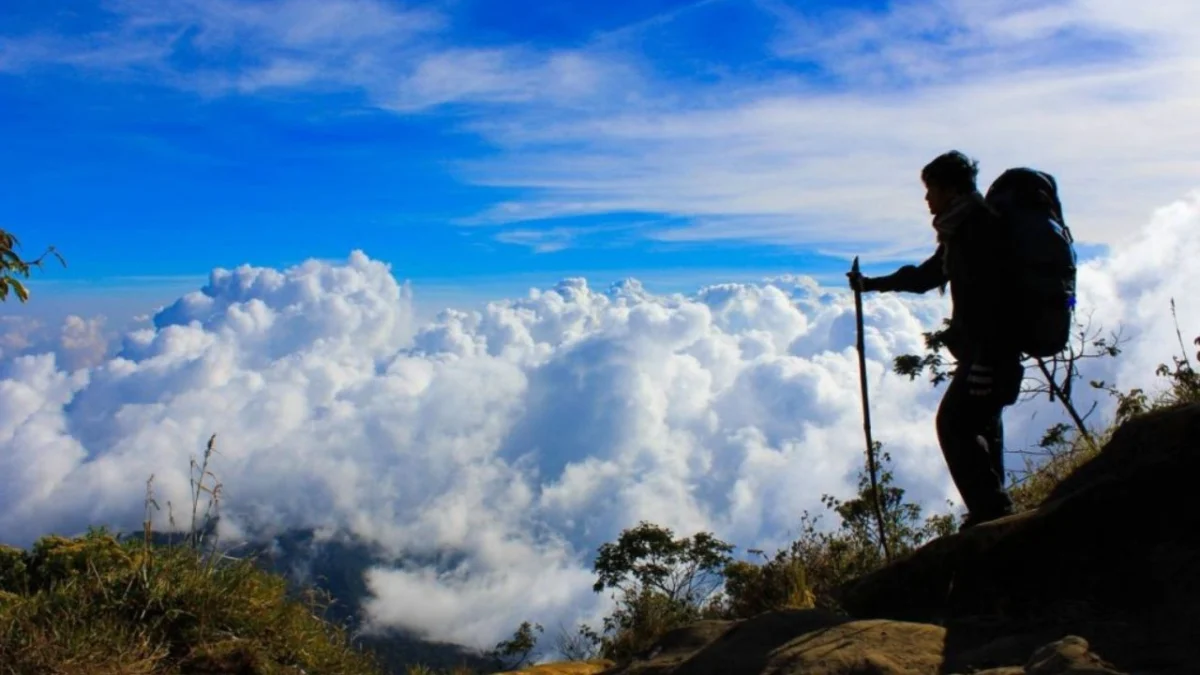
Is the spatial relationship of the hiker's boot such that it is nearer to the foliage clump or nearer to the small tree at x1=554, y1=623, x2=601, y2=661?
the small tree at x1=554, y1=623, x2=601, y2=661

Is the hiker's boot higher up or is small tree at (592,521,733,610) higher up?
small tree at (592,521,733,610)

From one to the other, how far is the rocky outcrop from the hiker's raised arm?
1393 mm

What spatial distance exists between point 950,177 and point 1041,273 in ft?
2.44

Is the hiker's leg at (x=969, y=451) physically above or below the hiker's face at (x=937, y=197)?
below

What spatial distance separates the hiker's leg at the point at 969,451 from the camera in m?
5.80

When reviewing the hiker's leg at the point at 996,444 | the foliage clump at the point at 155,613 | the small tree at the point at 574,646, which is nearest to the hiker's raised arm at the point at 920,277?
the hiker's leg at the point at 996,444

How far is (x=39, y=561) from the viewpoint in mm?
5777

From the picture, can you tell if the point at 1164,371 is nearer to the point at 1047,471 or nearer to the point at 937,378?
the point at 1047,471

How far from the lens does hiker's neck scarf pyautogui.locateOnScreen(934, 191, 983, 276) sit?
18.1ft

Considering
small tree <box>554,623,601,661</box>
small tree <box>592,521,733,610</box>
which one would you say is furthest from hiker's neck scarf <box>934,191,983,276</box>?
small tree <box>592,521,733,610</box>

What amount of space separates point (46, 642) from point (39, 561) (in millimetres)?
1466

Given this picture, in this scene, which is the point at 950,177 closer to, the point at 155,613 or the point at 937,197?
the point at 937,197

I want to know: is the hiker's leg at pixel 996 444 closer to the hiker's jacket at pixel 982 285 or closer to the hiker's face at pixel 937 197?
the hiker's jacket at pixel 982 285

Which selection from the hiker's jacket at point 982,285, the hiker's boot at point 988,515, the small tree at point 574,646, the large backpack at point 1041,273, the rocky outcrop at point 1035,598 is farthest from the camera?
the small tree at point 574,646
